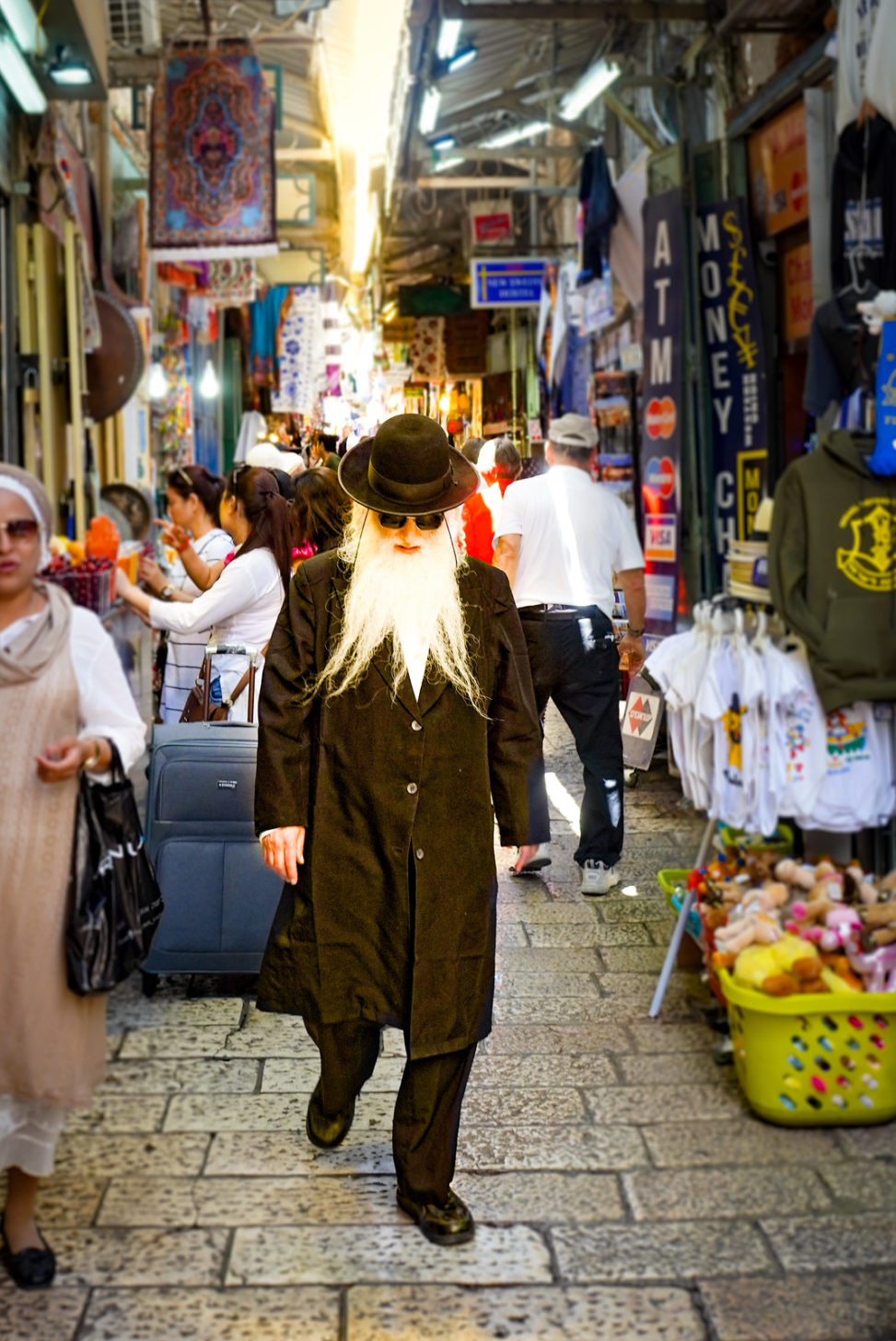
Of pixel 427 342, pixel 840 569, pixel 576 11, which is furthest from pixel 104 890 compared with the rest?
pixel 427 342

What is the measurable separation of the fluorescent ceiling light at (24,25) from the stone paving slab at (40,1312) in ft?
19.4

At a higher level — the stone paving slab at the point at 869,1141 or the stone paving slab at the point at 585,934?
the stone paving slab at the point at 585,934

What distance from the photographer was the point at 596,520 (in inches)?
174

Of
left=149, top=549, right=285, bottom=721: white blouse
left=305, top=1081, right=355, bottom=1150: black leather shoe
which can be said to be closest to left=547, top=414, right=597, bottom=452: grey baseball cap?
left=149, top=549, right=285, bottom=721: white blouse

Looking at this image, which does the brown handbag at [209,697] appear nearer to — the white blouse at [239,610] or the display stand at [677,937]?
the white blouse at [239,610]

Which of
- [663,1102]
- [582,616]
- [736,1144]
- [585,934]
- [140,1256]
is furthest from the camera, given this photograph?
[585,934]

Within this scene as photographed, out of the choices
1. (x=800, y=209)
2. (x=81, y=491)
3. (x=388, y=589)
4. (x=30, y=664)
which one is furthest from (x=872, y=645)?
(x=81, y=491)

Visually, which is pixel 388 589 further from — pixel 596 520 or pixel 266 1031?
pixel 266 1031

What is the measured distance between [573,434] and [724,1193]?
9.11 ft

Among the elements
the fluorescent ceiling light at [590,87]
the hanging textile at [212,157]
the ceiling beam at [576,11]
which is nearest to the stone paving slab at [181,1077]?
the ceiling beam at [576,11]

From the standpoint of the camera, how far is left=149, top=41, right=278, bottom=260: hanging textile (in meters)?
8.98

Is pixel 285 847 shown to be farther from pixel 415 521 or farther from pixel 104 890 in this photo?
pixel 415 521

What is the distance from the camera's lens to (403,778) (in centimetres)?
317

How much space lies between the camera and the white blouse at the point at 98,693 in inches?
110
